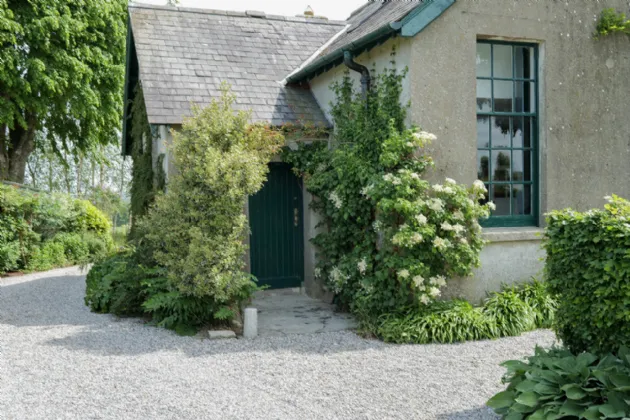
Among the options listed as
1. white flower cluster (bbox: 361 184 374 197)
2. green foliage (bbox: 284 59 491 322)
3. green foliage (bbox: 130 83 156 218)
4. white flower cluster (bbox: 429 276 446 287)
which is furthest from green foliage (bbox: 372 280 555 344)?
green foliage (bbox: 130 83 156 218)

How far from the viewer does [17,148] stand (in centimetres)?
2083

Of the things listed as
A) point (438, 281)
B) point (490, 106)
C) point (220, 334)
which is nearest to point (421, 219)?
point (438, 281)

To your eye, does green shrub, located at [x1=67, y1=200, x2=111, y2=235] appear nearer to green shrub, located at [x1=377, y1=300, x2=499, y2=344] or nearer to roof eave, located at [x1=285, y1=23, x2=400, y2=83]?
roof eave, located at [x1=285, y1=23, x2=400, y2=83]

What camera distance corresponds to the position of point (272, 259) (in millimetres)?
10617

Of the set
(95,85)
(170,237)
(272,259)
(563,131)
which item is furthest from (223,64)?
(95,85)

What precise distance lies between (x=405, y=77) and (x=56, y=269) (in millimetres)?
11405

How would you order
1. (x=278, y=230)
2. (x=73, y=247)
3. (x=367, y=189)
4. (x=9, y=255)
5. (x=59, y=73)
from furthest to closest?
(x=59, y=73)
(x=73, y=247)
(x=9, y=255)
(x=278, y=230)
(x=367, y=189)

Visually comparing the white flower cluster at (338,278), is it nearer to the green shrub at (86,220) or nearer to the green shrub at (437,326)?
the green shrub at (437,326)

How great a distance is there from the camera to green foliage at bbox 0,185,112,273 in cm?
1402

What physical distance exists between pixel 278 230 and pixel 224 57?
365cm

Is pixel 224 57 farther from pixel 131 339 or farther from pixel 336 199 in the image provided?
pixel 131 339

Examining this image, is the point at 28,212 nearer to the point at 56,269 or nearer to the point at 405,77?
the point at 56,269

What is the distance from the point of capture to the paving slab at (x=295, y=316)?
25.7 ft

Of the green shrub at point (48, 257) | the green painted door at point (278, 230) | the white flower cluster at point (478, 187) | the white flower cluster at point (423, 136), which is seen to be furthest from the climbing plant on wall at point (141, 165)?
the white flower cluster at point (478, 187)
